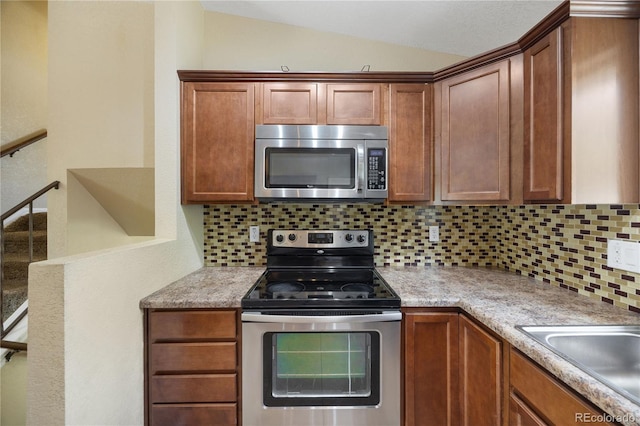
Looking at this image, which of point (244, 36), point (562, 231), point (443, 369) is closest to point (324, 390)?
point (443, 369)

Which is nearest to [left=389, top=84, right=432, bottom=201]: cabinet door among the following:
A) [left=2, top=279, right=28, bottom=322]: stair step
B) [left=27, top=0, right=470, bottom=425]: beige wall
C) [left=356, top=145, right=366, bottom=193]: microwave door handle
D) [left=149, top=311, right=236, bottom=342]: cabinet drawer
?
[left=356, top=145, right=366, bottom=193]: microwave door handle

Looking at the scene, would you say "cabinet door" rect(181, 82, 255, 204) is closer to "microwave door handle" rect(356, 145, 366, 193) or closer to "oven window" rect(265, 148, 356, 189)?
"oven window" rect(265, 148, 356, 189)

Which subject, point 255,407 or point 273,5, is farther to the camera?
point 273,5

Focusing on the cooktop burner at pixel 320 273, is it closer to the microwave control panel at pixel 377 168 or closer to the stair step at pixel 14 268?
the microwave control panel at pixel 377 168

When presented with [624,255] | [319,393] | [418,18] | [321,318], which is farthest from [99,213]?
[624,255]

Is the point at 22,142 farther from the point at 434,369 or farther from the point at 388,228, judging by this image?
the point at 434,369

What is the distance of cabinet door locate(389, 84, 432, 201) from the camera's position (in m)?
1.82

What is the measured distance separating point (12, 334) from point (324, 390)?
2461mm

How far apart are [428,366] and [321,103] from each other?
1.59m

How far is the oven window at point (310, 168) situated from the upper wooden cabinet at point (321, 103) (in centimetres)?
21

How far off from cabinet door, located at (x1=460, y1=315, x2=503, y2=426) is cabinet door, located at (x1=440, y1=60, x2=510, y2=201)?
0.73 metres

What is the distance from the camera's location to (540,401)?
922mm

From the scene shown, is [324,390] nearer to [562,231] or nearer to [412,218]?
[412,218]

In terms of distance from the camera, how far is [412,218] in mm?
2135
